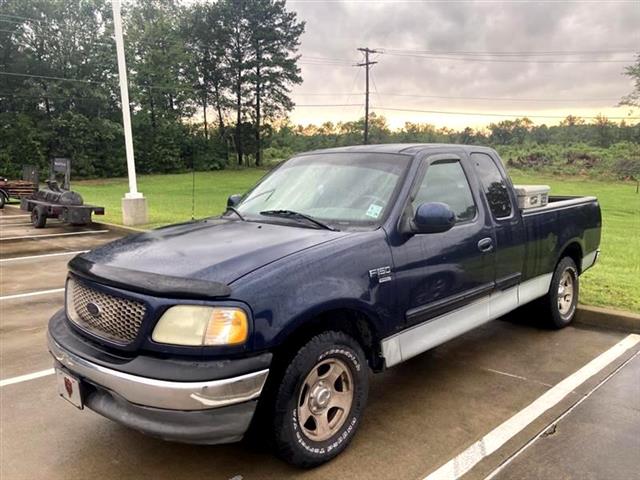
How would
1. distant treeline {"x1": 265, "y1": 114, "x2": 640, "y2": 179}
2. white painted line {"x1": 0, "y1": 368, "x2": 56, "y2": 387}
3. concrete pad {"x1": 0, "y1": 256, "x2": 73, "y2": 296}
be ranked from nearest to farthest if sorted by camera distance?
white painted line {"x1": 0, "y1": 368, "x2": 56, "y2": 387} < concrete pad {"x1": 0, "y1": 256, "x2": 73, "y2": 296} < distant treeline {"x1": 265, "y1": 114, "x2": 640, "y2": 179}

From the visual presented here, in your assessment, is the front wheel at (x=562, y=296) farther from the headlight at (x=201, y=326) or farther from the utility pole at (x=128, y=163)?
the utility pole at (x=128, y=163)

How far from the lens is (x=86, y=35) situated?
47.3 meters

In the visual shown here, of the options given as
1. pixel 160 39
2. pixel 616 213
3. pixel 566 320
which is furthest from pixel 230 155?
pixel 566 320

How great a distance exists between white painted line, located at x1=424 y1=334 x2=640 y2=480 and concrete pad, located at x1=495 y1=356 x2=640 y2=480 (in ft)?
0.52

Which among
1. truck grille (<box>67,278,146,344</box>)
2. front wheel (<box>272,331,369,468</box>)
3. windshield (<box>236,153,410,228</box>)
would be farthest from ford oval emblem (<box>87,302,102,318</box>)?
windshield (<box>236,153,410,228</box>)

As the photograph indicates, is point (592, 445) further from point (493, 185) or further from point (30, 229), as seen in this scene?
point (30, 229)

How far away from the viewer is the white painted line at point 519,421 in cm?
294

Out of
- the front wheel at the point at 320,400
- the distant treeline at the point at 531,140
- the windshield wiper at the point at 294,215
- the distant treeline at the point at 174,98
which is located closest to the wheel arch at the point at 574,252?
the windshield wiper at the point at 294,215

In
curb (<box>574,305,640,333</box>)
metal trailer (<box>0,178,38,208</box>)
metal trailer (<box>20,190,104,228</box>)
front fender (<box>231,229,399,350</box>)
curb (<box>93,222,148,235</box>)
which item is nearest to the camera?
front fender (<box>231,229,399,350</box>)

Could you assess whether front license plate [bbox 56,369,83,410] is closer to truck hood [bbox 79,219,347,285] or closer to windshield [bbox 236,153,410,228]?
truck hood [bbox 79,219,347,285]

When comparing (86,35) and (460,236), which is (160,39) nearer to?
(86,35)

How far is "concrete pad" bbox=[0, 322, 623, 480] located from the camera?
2953mm

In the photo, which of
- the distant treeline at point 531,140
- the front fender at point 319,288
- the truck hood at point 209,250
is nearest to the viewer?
the front fender at point 319,288

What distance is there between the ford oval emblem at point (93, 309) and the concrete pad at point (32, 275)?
5031 millimetres
